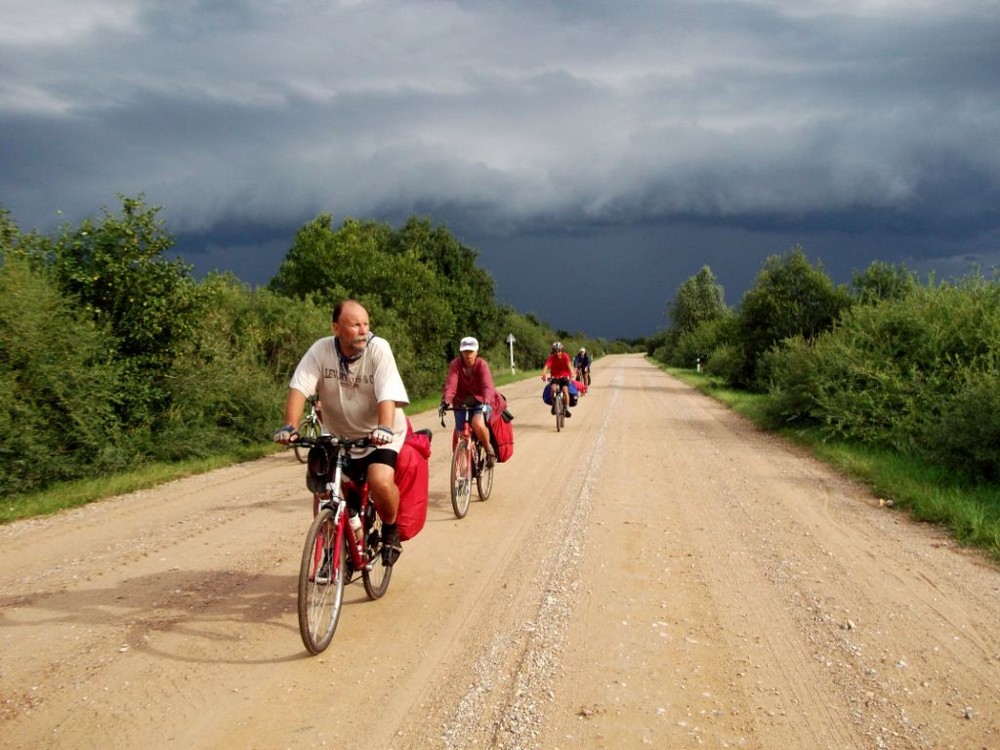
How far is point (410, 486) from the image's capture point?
223 inches

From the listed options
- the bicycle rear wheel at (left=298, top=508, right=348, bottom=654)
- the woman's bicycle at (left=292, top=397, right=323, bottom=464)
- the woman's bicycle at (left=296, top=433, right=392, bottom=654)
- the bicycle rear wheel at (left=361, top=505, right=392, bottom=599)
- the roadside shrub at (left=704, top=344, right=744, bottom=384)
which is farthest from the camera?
the roadside shrub at (left=704, top=344, right=744, bottom=384)

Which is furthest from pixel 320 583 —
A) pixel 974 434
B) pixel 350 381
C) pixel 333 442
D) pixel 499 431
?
pixel 974 434

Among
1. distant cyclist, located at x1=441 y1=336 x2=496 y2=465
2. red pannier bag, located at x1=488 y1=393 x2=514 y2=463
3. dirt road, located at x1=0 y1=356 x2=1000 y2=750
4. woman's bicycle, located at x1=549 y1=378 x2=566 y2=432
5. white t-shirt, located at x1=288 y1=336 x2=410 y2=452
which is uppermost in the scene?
white t-shirt, located at x1=288 y1=336 x2=410 y2=452

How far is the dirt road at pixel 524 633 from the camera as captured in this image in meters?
3.93

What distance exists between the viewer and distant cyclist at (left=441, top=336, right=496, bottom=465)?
31.5 ft

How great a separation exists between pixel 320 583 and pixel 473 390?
16.5ft

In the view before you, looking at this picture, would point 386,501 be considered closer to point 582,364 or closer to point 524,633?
point 524,633

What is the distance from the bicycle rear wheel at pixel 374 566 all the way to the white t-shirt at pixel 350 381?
68 cm

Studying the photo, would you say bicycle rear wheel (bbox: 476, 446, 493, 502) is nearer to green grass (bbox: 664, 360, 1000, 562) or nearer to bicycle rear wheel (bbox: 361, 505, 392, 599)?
bicycle rear wheel (bbox: 361, 505, 392, 599)

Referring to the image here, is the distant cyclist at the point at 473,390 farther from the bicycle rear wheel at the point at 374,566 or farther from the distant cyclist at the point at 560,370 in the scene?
the distant cyclist at the point at 560,370

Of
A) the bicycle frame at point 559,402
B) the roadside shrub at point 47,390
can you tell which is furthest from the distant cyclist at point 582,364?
the roadside shrub at point 47,390

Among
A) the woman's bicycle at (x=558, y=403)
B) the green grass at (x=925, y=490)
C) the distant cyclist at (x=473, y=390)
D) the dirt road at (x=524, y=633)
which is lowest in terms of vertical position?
the green grass at (x=925, y=490)

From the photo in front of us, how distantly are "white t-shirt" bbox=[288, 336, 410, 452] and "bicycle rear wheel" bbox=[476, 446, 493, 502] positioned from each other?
4302mm

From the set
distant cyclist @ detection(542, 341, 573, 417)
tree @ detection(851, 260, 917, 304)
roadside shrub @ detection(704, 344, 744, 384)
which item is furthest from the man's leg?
roadside shrub @ detection(704, 344, 744, 384)
